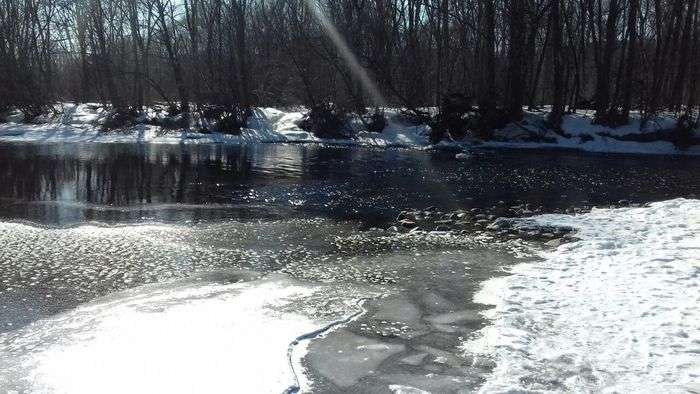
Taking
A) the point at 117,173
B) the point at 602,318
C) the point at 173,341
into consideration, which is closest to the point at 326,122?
the point at 117,173

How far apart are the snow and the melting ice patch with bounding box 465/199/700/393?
1862cm

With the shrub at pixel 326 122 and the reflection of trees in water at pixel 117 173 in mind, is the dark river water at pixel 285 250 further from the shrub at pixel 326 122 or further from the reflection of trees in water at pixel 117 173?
the shrub at pixel 326 122

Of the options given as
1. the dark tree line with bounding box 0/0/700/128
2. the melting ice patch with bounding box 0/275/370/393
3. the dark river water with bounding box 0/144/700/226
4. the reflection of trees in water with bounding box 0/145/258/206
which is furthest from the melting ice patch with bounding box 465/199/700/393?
the dark tree line with bounding box 0/0/700/128

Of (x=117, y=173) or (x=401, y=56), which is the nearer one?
(x=117, y=173)

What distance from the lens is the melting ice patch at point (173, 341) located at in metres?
4.52

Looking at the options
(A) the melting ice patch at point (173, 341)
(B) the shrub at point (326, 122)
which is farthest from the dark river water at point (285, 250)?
(B) the shrub at point (326, 122)

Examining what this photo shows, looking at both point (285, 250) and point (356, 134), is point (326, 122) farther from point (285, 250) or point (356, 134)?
point (285, 250)

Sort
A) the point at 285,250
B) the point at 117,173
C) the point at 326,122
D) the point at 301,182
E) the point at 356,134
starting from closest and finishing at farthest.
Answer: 1. the point at 285,250
2. the point at 301,182
3. the point at 117,173
4. the point at 356,134
5. the point at 326,122

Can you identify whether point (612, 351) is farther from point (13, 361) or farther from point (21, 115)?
point (21, 115)

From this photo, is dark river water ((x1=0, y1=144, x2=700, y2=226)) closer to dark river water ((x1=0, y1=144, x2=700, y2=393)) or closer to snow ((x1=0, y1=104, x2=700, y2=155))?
dark river water ((x1=0, y1=144, x2=700, y2=393))

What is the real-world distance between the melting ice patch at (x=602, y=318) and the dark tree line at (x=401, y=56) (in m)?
20.8

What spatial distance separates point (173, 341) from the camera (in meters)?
5.29

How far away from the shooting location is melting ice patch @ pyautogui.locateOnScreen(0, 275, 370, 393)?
4.52 meters

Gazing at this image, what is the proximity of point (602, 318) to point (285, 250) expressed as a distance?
4.70m
